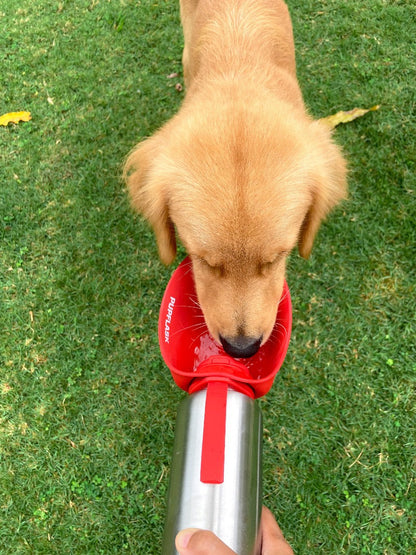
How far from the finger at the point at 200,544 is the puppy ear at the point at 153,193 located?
168 centimetres

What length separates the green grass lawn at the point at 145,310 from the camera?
3303 millimetres

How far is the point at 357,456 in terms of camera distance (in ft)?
10.9

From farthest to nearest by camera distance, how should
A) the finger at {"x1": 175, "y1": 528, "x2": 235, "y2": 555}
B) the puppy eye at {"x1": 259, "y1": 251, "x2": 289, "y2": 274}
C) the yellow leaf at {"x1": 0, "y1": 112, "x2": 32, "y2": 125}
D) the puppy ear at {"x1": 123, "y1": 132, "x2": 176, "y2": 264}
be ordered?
the yellow leaf at {"x1": 0, "y1": 112, "x2": 32, "y2": 125} → the puppy ear at {"x1": 123, "y1": 132, "x2": 176, "y2": 264} → the puppy eye at {"x1": 259, "y1": 251, "x2": 289, "y2": 274} → the finger at {"x1": 175, "y1": 528, "x2": 235, "y2": 555}

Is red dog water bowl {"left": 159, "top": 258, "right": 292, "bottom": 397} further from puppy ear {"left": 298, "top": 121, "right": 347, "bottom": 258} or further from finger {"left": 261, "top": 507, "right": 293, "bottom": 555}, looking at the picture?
finger {"left": 261, "top": 507, "right": 293, "bottom": 555}

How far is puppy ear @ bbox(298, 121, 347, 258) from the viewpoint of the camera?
8.30 feet

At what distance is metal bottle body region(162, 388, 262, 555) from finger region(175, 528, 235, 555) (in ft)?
0.53

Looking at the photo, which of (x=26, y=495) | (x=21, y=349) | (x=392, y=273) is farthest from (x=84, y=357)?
(x=392, y=273)

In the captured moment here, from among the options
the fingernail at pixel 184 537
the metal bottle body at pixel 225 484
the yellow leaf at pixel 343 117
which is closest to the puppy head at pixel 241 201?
the metal bottle body at pixel 225 484

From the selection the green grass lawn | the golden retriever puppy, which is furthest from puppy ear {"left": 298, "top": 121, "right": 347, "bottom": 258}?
the green grass lawn

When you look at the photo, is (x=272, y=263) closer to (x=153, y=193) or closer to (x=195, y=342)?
(x=153, y=193)

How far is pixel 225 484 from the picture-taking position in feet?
6.86

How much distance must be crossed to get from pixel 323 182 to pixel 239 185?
734 mm

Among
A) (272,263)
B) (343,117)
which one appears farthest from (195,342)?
(343,117)

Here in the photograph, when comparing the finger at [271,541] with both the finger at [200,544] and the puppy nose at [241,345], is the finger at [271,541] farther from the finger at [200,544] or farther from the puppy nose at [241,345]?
the puppy nose at [241,345]
